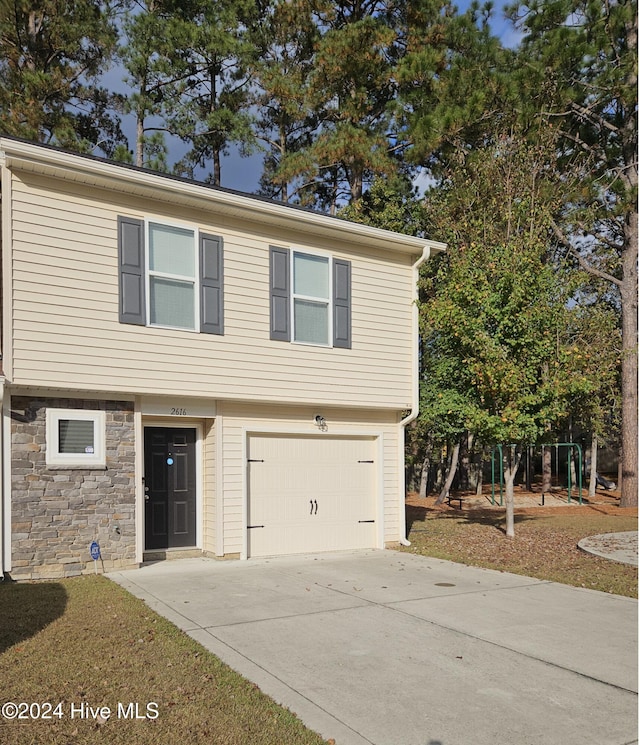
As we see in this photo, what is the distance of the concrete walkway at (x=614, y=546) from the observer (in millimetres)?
10031

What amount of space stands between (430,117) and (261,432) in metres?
11.2

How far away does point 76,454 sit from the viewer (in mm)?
8734

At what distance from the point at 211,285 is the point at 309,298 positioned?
170 centimetres

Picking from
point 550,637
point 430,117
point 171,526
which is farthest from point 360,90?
point 550,637

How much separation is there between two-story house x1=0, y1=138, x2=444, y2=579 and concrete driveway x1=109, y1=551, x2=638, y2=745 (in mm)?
1189

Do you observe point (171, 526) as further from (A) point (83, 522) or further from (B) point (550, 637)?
(B) point (550, 637)

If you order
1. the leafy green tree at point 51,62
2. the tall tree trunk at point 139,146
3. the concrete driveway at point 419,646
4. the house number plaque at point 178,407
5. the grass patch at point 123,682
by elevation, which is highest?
the leafy green tree at point 51,62

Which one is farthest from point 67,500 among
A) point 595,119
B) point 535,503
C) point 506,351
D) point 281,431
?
point 595,119

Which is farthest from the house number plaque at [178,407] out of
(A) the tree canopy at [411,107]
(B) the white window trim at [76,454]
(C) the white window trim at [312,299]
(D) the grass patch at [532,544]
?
(A) the tree canopy at [411,107]

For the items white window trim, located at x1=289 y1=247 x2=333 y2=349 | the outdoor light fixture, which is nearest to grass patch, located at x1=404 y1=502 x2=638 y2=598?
the outdoor light fixture

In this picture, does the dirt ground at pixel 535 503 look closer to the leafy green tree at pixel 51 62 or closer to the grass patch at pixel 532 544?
the grass patch at pixel 532 544

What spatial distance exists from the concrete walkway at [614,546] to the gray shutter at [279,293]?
A: 5.76 metres

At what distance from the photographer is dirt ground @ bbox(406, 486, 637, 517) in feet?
60.6

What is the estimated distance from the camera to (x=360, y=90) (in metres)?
19.2
